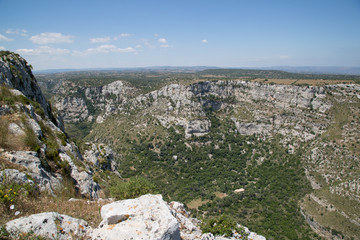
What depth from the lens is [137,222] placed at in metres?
6.29

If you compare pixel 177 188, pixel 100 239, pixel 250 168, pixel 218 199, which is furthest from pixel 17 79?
pixel 250 168

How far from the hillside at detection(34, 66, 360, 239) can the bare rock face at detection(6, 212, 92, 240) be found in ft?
78.7

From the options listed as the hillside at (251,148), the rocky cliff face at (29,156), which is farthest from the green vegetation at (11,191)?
the hillside at (251,148)

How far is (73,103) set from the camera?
372ft

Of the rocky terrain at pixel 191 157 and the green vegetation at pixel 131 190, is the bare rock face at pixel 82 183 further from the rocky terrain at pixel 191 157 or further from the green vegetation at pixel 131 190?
the green vegetation at pixel 131 190

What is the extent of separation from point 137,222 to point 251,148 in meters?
73.0

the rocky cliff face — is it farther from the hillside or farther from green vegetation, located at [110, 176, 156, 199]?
the hillside

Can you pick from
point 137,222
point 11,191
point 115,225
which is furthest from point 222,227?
point 11,191

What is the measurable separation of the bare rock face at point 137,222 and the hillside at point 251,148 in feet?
73.7

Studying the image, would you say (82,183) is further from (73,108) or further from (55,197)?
(73,108)

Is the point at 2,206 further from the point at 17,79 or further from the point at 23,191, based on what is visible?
the point at 17,79

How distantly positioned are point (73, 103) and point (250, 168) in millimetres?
110371

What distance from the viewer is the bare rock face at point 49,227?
16.0 feet

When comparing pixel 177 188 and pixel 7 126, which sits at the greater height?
pixel 7 126
